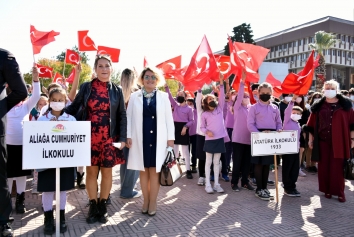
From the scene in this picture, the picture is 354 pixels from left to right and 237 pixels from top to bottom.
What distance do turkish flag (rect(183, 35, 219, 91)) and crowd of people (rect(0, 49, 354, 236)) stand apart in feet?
1.03

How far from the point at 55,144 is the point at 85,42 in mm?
5126

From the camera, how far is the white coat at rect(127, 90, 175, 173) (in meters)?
4.74

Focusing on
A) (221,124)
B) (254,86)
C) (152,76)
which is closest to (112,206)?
(152,76)

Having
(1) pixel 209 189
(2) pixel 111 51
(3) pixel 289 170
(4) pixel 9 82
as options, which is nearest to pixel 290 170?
(3) pixel 289 170

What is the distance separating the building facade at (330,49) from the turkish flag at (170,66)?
53.4 metres

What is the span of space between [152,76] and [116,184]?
3.12 m

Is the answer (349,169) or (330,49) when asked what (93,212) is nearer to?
(349,169)

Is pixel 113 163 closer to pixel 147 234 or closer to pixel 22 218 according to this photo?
pixel 147 234

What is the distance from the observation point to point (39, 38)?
20.7ft

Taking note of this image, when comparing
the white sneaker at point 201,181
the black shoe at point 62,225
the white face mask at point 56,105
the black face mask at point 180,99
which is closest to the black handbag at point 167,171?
the black shoe at point 62,225

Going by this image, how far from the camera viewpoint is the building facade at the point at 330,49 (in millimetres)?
57375

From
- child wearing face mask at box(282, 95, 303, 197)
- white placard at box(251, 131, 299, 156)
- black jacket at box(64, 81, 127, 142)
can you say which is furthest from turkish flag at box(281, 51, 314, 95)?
black jacket at box(64, 81, 127, 142)

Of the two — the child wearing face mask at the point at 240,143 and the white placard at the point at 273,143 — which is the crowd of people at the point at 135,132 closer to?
the child wearing face mask at the point at 240,143

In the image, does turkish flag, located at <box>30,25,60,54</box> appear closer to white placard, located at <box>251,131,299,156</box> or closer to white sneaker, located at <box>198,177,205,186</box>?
white sneaker, located at <box>198,177,205,186</box>
